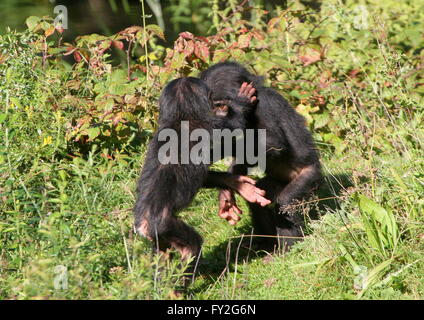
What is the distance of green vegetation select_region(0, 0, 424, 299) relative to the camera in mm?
3867

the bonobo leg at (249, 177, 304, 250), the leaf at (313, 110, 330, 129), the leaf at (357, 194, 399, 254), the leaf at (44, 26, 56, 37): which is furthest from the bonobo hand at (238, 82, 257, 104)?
the leaf at (44, 26, 56, 37)

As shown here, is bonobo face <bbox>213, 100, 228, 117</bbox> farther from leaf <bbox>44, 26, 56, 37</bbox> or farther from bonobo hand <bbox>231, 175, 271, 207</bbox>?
leaf <bbox>44, 26, 56, 37</bbox>

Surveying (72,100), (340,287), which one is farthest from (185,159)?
(72,100)

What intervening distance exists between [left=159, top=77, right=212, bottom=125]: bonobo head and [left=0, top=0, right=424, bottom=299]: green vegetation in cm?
57

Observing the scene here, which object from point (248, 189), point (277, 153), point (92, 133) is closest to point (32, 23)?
point (92, 133)

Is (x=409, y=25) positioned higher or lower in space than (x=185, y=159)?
higher

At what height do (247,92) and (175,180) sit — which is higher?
(247,92)

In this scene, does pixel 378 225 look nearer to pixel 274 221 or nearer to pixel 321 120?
pixel 274 221

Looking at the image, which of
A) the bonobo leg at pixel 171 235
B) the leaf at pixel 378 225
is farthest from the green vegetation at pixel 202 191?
the bonobo leg at pixel 171 235

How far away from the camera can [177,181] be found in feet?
13.3

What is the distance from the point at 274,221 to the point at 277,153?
0.63 meters

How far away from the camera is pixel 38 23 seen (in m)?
5.92
